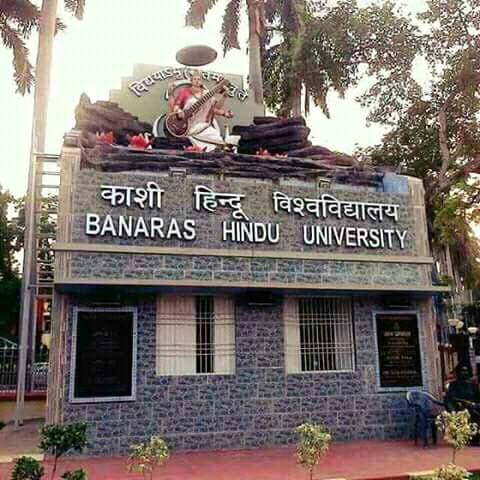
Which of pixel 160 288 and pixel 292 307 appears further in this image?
pixel 292 307

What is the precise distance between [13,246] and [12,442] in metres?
16.1

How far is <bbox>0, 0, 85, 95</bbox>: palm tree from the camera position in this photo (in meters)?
17.8

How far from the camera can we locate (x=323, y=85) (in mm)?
21203

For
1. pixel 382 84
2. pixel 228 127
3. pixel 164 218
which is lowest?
pixel 164 218

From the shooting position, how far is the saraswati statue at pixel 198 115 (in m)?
11.6

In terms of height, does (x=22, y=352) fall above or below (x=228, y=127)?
below

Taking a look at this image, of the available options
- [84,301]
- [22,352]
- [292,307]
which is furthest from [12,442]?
[292,307]

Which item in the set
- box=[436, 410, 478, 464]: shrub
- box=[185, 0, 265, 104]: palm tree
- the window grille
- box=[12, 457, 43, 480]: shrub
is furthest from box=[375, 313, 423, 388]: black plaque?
box=[185, 0, 265, 104]: palm tree

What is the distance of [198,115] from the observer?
1180 centimetres

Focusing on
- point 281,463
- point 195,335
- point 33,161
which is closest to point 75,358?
point 195,335

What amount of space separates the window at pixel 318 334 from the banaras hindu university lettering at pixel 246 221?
3.64 feet

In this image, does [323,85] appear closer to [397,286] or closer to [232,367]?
[397,286]

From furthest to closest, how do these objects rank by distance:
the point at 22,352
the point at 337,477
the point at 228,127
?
the point at 228,127 < the point at 22,352 < the point at 337,477

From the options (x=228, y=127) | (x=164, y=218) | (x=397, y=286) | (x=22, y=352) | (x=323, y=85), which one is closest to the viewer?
(x=164, y=218)
